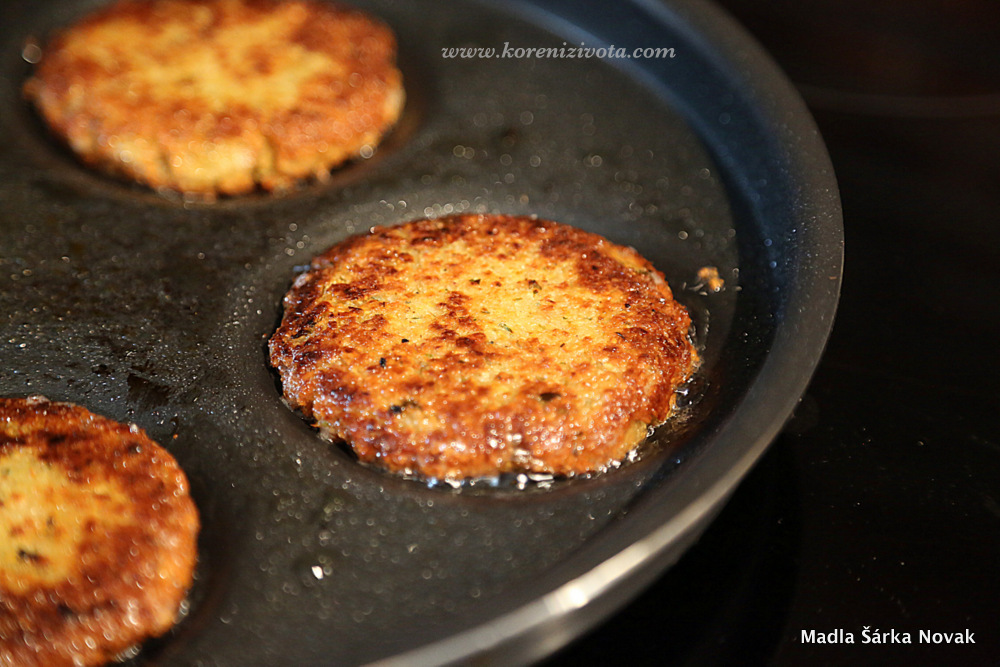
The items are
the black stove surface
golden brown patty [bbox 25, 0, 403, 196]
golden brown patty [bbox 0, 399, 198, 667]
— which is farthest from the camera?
golden brown patty [bbox 25, 0, 403, 196]

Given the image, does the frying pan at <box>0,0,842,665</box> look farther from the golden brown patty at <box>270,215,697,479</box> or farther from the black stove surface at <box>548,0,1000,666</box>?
the black stove surface at <box>548,0,1000,666</box>

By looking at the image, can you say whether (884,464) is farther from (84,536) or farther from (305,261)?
(84,536)

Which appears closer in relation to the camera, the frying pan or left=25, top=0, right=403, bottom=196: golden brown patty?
the frying pan

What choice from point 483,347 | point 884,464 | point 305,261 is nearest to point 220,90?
point 305,261

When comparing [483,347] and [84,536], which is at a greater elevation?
[483,347]

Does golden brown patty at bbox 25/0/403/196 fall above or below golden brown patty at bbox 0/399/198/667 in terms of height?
above

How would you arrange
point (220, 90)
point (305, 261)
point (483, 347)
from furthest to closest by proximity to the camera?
point (220, 90) < point (305, 261) < point (483, 347)

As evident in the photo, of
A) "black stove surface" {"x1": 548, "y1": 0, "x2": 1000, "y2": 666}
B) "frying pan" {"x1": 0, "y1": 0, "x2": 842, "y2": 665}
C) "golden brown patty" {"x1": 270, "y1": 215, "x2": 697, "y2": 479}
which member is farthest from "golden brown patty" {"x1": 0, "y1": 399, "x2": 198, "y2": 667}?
Result: "black stove surface" {"x1": 548, "y1": 0, "x2": 1000, "y2": 666}
